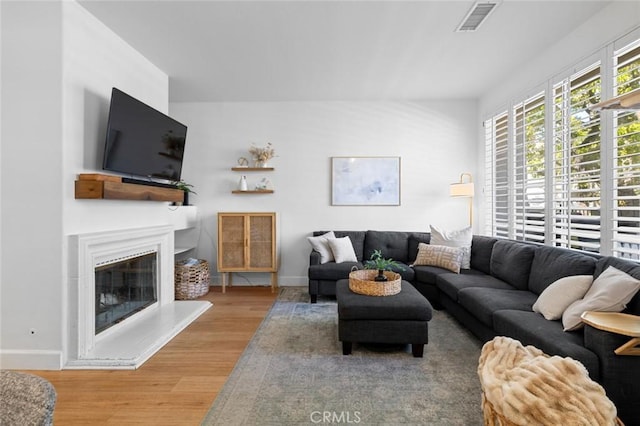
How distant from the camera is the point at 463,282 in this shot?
125 inches

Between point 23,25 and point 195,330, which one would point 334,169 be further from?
point 23,25

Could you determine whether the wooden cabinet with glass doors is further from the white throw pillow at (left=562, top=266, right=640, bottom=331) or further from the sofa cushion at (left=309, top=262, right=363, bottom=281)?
the white throw pillow at (left=562, top=266, right=640, bottom=331)

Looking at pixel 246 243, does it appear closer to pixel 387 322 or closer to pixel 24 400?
pixel 387 322

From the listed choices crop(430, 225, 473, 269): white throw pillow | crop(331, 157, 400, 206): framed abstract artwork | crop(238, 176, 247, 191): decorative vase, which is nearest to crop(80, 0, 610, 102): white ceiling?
crop(331, 157, 400, 206): framed abstract artwork

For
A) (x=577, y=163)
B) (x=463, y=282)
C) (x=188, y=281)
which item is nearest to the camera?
(x=577, y=163)

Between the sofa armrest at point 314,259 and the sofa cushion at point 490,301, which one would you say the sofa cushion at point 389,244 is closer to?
the sofa armrest at point 314,259

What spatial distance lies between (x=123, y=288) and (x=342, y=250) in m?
2.44

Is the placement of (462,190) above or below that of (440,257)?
above

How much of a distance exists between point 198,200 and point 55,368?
9.26 feet

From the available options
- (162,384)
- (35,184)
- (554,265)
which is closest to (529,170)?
(554,265)

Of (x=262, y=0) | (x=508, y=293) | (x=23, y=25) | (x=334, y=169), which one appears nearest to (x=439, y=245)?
(x=508, y=293)

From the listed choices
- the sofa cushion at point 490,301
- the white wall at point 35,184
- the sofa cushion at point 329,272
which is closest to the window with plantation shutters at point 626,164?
the sofa cushion at point 490,301

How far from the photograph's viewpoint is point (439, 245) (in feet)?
13.1

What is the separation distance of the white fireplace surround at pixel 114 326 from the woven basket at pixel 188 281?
63 centimetres
